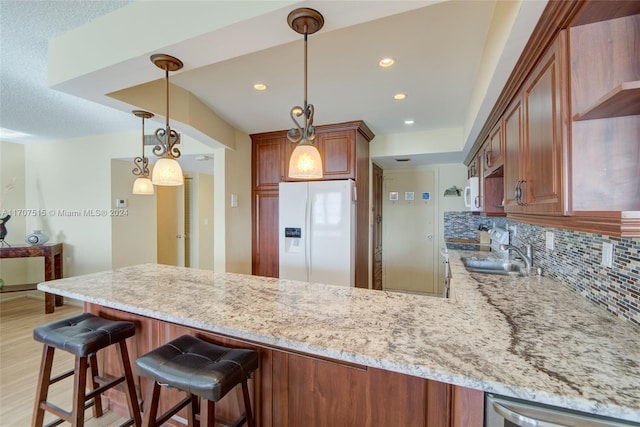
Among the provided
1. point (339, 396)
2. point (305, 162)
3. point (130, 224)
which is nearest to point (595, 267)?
point (339, 396)

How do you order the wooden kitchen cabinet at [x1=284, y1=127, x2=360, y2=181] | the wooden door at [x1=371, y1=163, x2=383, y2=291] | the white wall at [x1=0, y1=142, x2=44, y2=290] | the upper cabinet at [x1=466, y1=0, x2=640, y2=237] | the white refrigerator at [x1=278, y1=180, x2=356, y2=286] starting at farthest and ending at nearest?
→ the white wall at [x1=0, y1=142, x2=44, y2=290] < the wooden door at [x1=371, y1=163, x2=383, y2=291] < the wooden kitchen cabinet at [x1=284, y1=127, x2=360, y2=181] < the white refrigerator at [x1=278, y1=180, x2=356, y2=286] < the upper cabinet at [x1=466, y1=0, x2=640, y2=237]

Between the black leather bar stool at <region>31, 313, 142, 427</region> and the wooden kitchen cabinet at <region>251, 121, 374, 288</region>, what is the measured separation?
2103mm

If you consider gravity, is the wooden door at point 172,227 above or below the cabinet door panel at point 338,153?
below

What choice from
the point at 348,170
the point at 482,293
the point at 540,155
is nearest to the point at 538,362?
the point at 482,293

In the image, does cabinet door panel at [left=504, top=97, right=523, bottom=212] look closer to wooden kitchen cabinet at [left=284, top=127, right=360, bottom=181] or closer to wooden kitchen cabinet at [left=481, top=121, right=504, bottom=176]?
wooden kitchen cabinet at [left=481, top=121, right=504, bottom=176]

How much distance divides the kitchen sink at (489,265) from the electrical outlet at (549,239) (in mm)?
380

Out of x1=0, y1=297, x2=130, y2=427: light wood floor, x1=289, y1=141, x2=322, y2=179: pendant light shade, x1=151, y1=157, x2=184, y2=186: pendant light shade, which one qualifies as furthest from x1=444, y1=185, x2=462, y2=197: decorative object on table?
x1=0, y1=297, x2=130, y2=427: light wood floor

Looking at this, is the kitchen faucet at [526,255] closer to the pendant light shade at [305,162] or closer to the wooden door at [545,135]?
the wooden door at [545,135]

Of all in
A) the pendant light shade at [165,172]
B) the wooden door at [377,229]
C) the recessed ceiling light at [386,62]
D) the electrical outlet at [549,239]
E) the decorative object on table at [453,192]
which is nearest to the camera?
the pendant light shade at [165,172]

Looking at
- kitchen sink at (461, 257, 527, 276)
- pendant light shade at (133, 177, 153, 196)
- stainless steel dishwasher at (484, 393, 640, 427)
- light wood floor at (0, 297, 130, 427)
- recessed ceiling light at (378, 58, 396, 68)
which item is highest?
recessed ceiling light at (378, 58, 396, 68)

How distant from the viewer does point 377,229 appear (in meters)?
4.42

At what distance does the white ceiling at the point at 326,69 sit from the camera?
1.45m

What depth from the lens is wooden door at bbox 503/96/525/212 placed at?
157 centimetres

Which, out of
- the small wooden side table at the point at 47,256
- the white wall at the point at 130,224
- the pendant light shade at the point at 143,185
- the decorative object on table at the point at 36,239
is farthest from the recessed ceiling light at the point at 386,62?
the decorative object on table at the point at 36,239
